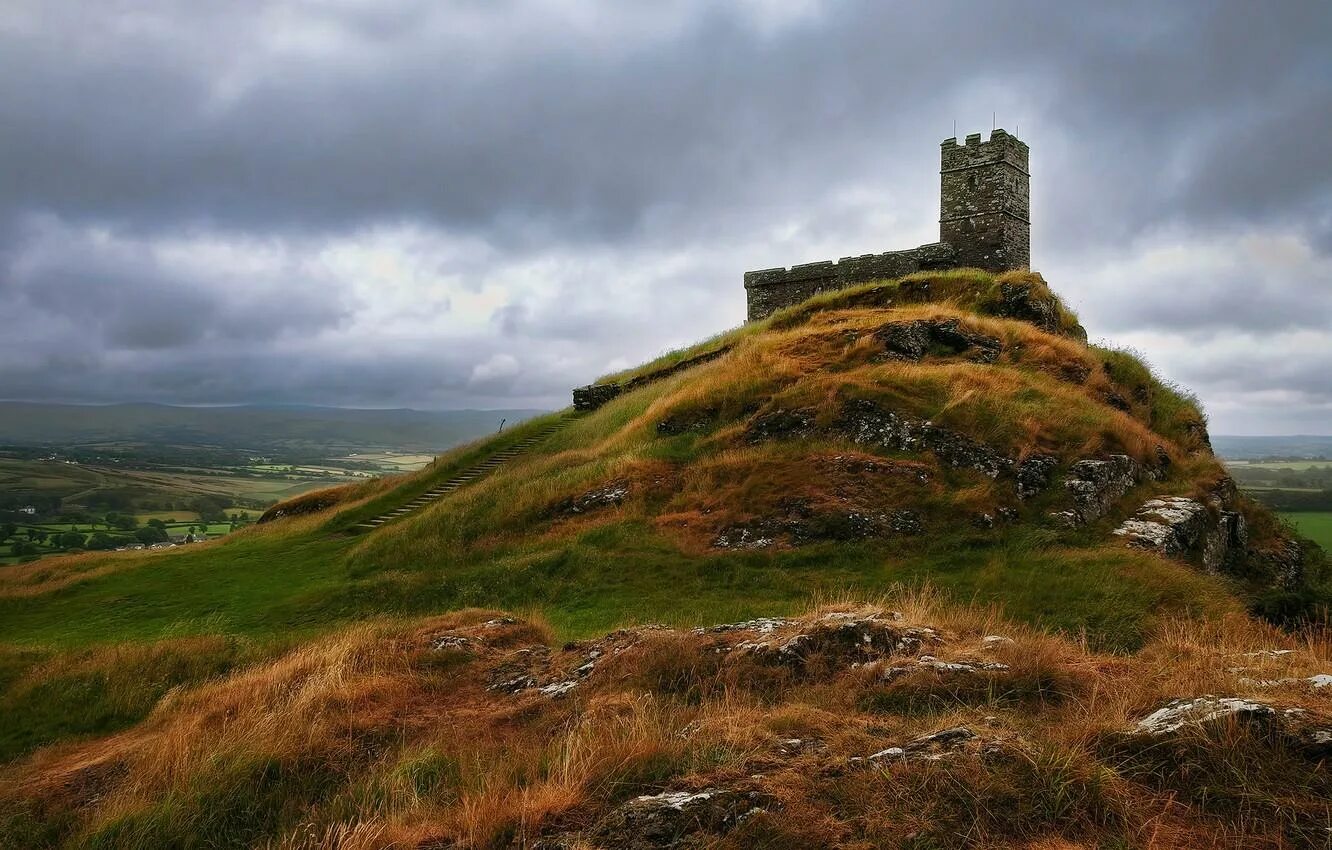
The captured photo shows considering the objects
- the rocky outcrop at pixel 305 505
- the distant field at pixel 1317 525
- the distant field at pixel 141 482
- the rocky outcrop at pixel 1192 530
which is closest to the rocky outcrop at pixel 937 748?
the rocky outcrop at pixel 1192 530

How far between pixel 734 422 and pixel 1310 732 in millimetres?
17350

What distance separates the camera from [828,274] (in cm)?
3519

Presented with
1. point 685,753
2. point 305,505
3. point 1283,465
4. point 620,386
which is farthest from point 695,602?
point 1283,465

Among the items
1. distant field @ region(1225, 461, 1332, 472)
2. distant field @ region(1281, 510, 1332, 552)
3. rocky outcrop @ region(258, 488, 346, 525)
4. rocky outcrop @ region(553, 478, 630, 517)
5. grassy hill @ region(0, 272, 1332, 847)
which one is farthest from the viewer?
distant field @ region(1225, 461, 1332, 472)

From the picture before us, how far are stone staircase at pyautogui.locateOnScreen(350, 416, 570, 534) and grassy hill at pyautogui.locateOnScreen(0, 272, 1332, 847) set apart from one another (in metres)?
0.76

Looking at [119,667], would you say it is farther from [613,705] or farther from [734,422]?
[734,422]

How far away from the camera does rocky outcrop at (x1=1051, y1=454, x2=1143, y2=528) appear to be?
1520cm

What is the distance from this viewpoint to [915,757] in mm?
4719

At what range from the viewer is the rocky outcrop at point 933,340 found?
22.8m

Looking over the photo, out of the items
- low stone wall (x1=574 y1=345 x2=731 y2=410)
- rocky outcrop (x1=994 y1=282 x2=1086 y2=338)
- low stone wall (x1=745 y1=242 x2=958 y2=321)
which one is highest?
low stone wall (x1=745 y1=242 x2=958 y2=321)

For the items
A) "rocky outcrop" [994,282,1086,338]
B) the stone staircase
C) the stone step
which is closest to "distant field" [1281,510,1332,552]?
"rocky outcrop" [994,282,1086,338]

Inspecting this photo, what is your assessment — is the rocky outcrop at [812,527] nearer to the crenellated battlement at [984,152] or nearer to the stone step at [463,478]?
the stone step at [463,478]

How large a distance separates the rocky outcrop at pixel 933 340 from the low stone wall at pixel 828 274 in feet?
30.5

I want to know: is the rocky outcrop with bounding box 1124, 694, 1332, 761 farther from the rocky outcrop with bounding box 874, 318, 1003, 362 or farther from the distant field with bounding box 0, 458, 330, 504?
the distant field with bounding box 0, 458, 330, 504
